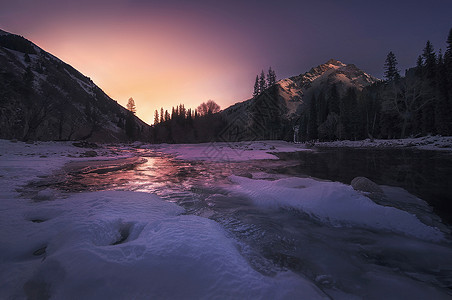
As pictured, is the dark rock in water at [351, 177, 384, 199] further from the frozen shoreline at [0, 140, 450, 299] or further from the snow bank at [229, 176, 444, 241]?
the frozen shoreline at [0, 140, 450, 299]

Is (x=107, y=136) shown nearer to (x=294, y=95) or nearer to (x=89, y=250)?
(x=89, y=250)

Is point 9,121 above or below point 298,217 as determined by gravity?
above

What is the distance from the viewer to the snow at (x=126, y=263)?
1.55 m

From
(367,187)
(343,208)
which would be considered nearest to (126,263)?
(343,208)

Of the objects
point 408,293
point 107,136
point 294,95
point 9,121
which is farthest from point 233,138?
point 294,95

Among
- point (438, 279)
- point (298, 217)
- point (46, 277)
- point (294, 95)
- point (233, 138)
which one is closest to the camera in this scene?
point (46, 277)

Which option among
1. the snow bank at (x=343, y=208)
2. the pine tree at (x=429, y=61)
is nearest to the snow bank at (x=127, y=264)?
the snow bank at (x=343, y=208)

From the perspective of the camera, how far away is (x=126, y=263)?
185 centimetres

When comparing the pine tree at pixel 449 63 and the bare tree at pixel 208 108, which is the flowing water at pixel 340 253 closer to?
the pine tree at pixel 449 63

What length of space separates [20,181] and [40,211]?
4.61 meters

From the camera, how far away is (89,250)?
1.99m

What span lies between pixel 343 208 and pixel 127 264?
4.19 m

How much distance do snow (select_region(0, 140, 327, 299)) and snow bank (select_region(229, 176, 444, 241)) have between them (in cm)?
232

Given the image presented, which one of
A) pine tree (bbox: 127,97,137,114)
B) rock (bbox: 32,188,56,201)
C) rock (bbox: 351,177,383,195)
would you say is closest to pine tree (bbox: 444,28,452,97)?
rock (bbox: 351,177,383,195)
